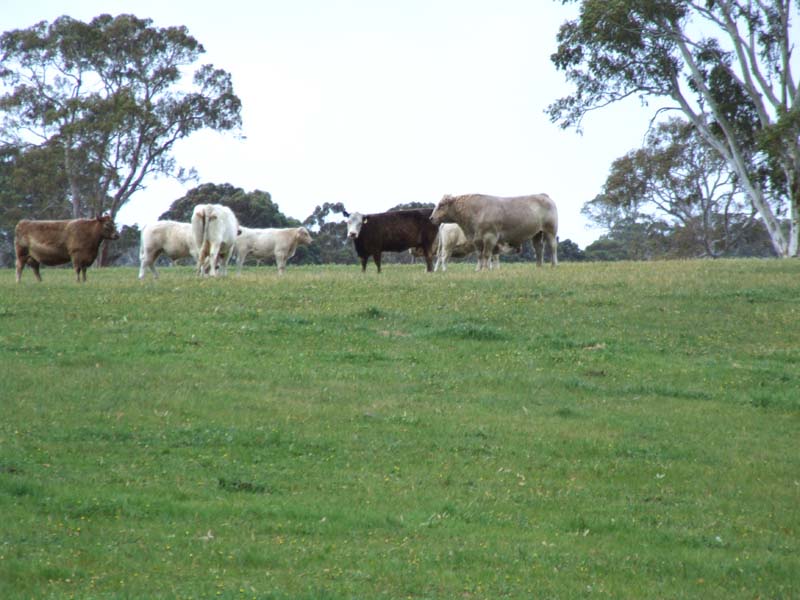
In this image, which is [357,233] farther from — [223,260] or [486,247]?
[223,260]

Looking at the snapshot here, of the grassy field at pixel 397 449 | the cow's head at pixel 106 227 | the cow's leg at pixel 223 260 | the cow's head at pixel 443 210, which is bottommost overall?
the grassy field at pixel 397 449

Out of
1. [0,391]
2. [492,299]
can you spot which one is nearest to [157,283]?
[492,299]

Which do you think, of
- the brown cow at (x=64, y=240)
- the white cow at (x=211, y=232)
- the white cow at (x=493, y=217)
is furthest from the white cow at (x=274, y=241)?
the brown cow at (x=64, y=240)

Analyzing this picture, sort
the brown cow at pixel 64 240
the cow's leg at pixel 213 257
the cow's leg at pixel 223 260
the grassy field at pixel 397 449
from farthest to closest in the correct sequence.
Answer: the cow's leg at pixel 223 260
the cow's leg at pixel 213 257
the brown cow at pixel 64 240
the grassy field at pixel 397 449

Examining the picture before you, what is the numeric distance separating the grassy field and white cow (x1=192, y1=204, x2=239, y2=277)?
7.00 metres

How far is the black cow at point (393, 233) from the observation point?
105 feet

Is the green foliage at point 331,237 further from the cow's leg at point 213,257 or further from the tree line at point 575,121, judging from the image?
the cow's leg at point 213,257

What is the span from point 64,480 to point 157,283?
15.2 m

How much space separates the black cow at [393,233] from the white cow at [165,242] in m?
4.51

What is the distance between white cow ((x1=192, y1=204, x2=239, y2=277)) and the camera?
2820 centimetres

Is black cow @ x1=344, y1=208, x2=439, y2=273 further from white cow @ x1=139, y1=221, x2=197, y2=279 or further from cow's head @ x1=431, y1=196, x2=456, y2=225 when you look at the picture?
white cow @ x1=139, y1=221, x2=197, y2=279

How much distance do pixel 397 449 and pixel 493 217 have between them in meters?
19.2

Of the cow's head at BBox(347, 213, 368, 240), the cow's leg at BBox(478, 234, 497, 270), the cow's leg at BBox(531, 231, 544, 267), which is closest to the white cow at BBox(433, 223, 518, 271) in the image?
the cow's leg at BBox(531, 231, 544, 267)

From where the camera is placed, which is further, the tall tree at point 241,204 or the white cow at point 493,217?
the tall tree at point 241,204
